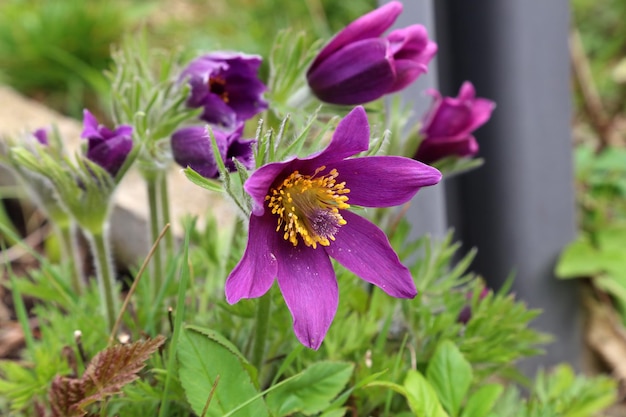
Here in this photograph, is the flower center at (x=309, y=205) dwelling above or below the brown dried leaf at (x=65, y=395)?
above

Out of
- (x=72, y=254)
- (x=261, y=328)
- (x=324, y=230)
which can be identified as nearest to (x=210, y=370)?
(x=261, y=328)

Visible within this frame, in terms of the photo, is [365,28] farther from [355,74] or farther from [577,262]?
[577,262]

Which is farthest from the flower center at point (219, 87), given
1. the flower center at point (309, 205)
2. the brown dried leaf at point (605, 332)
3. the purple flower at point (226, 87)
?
the brown dried leaf at point (605, 332)

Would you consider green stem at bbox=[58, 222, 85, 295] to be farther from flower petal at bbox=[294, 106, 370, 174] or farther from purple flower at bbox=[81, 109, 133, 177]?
flower petal at bbox=[294, 106, 370, 174]

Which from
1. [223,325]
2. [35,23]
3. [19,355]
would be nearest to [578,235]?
[223,325]

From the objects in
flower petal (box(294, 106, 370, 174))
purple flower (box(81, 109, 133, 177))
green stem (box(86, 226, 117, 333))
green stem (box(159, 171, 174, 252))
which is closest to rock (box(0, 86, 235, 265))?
green stem (box(159, 171, 174, 252))

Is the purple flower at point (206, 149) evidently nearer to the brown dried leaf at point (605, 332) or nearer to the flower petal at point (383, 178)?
the flower petal at point (383, 178)

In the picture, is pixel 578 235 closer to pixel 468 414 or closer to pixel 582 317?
pixel 582 317
